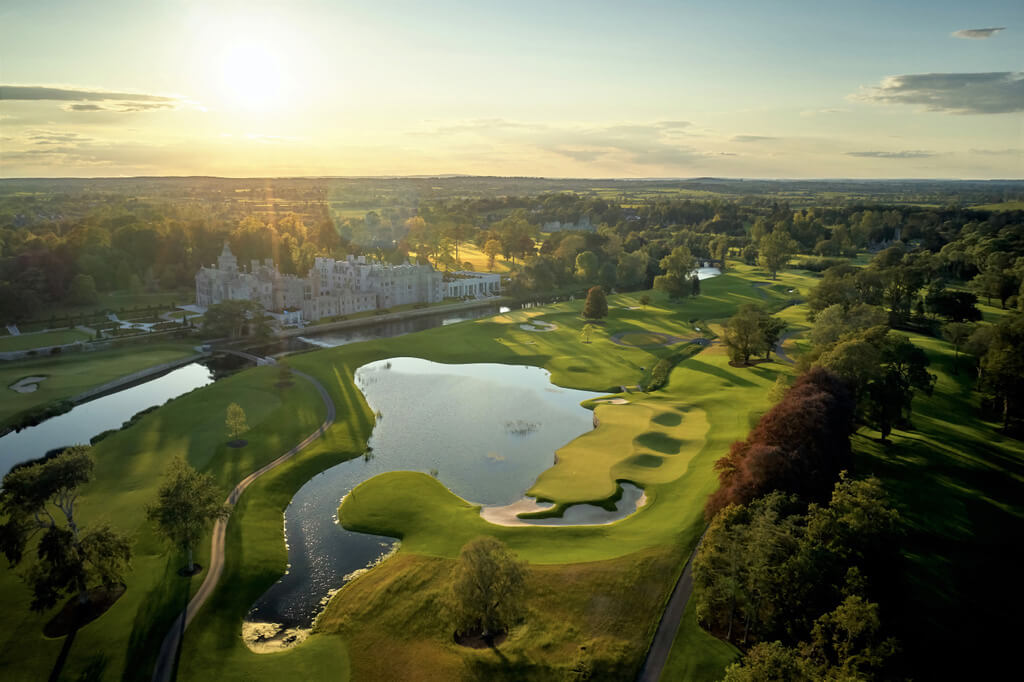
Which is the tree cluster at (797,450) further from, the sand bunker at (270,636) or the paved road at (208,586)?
the paved road at (208,586)

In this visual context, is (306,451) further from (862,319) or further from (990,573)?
(862,319)

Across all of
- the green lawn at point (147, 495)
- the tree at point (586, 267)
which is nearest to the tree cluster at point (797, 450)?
the green lawn at point (147, 495)

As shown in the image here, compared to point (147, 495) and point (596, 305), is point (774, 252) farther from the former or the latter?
point (147, 495)

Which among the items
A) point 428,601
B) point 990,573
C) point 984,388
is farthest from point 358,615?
point 984,388

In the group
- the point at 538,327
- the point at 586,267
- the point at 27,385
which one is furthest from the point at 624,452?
the point at 586,267

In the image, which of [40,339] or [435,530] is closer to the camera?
[435,530]
